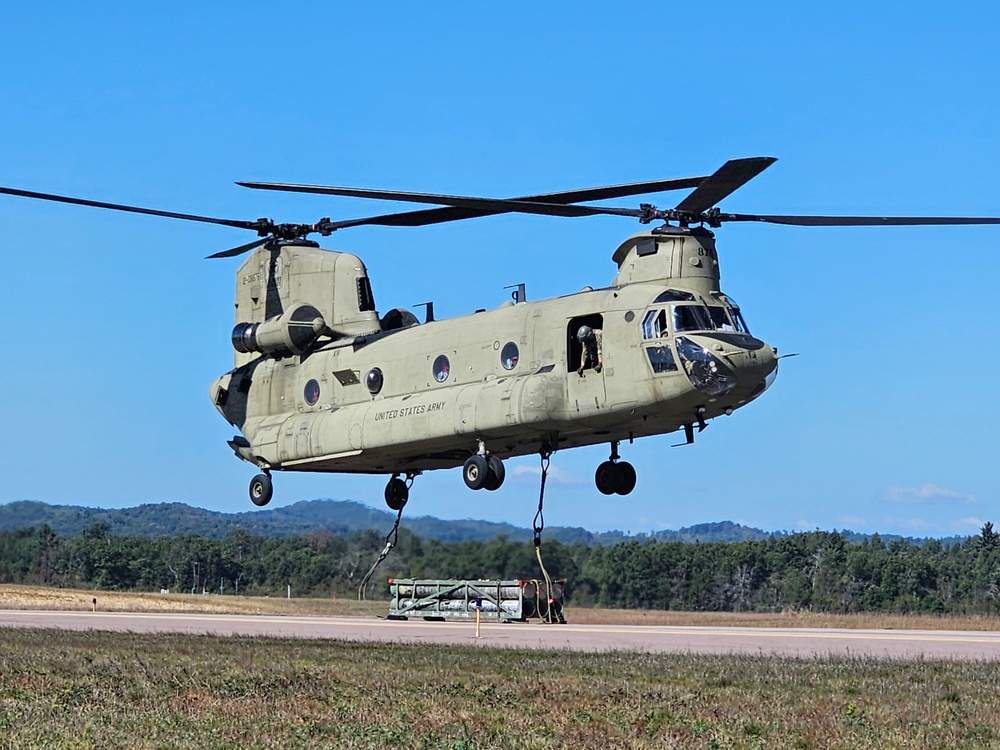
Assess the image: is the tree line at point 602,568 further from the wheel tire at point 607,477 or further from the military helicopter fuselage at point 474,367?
the wheel tire at point 607,477

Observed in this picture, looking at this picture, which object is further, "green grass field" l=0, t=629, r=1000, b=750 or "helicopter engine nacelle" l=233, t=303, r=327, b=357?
"helicopter engine nacelle" l=233, t=303, r=327, b=357

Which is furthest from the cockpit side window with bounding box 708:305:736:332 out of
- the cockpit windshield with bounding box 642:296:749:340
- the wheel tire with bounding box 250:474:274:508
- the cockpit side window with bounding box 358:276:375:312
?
the wheel tire with bounding box 250:474:274:508

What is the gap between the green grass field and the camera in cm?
1427

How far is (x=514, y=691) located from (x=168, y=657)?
22.9ft

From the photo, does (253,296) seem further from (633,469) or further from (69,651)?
(69,651)

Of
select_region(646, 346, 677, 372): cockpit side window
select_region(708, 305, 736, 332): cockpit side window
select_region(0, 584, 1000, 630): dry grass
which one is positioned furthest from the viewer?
select_region(0, 584, 1000, 630): dry grass

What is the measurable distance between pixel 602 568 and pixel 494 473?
38806mm

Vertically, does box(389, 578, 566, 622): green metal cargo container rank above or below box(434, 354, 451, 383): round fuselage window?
below

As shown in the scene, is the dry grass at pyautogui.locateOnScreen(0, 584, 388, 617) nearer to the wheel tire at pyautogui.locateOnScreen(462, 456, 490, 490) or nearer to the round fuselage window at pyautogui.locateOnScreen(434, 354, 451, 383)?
the round fuselage window at pyautogui.locateOnScreen(434, 354, 451, 383)

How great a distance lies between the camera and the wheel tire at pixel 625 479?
31.5 meters

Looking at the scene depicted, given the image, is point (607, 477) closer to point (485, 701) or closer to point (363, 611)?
point (485, 701)

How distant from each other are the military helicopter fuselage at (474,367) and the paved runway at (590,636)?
12.0ft

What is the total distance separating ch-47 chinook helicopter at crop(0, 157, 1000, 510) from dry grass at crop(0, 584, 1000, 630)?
39.8ft

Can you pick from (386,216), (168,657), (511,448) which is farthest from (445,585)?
(168,657)
